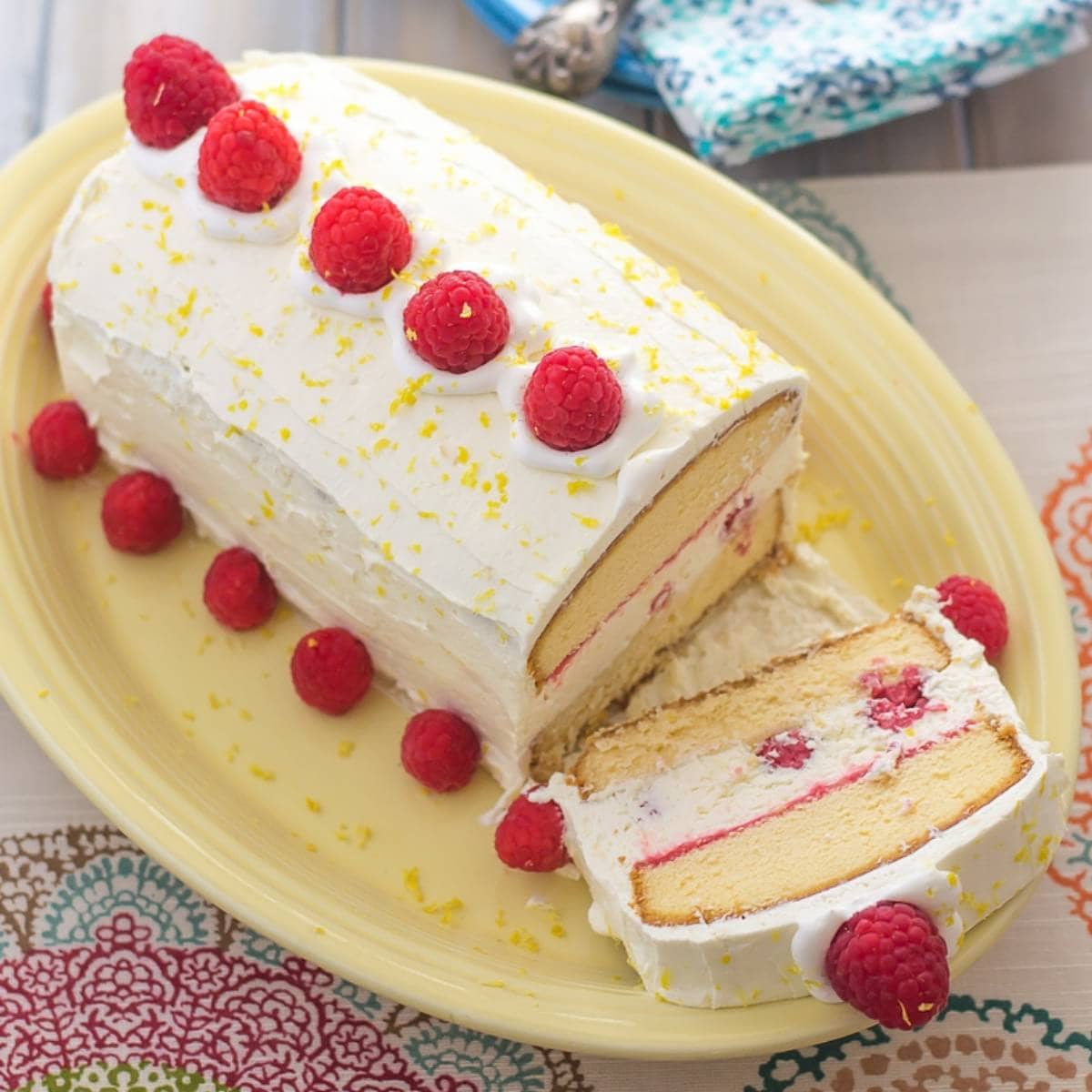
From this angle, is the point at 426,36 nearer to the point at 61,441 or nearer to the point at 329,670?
the point at 61,441

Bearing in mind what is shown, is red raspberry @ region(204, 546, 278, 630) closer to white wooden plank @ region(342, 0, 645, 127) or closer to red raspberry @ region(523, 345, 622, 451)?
red raspberry @ region(523, 345, 622, 451)

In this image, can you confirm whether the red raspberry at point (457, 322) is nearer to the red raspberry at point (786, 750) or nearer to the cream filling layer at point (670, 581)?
the cream filling layer at point (670, 581)

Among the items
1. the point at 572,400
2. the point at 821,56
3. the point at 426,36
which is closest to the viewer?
the point at 572,400

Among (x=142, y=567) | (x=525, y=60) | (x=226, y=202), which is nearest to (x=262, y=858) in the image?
(x=142, y=567)

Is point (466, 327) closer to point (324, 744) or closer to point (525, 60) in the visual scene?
point (324, 744)

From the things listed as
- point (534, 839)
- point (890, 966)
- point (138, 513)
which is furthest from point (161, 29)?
point (890, 966)

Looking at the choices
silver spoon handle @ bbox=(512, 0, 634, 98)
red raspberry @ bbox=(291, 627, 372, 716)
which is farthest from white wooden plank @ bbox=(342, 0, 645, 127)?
red raspberry @ bbox=(291, 627, 372, 716)

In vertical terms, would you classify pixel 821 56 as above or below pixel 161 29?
above
